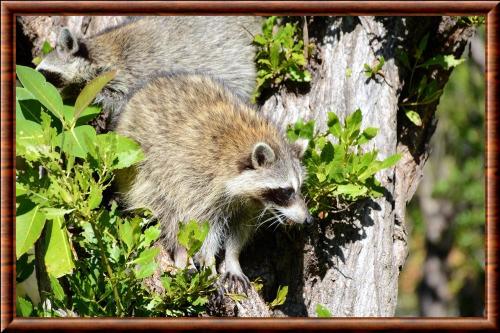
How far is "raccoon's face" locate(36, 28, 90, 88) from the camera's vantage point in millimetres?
6039

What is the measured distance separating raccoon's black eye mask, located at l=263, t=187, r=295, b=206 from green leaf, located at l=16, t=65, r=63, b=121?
1.64m

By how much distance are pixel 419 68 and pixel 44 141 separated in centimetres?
320

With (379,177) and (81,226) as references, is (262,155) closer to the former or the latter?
(379,177)

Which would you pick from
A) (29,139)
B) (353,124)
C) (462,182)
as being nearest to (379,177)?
(353,124)

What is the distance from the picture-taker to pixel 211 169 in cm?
508

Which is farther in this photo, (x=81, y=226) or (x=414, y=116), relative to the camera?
(x=414, y=116)

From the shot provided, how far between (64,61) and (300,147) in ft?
7.91

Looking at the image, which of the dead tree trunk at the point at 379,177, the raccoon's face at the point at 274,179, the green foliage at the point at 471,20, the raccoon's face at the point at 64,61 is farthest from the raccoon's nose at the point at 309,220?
the raccoon's face at the point at 64,61

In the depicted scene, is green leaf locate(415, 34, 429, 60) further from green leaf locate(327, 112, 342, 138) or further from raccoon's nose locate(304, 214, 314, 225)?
raccoon's nose locate(304, 214, 314, 225)

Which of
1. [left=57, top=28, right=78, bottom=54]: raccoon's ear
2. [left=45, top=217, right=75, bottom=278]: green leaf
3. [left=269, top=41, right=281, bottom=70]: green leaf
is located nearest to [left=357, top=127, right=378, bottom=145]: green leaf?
[left=269, top=41, right=281, bottom=70]: green leaf

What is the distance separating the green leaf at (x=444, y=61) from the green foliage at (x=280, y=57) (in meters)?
0.95

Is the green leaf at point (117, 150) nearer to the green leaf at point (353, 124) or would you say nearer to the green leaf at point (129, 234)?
the green leaf at point (129, 234)

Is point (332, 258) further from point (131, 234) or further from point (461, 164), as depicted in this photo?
point (461, 164)

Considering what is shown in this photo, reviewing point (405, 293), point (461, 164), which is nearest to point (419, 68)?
point (461, 164)
